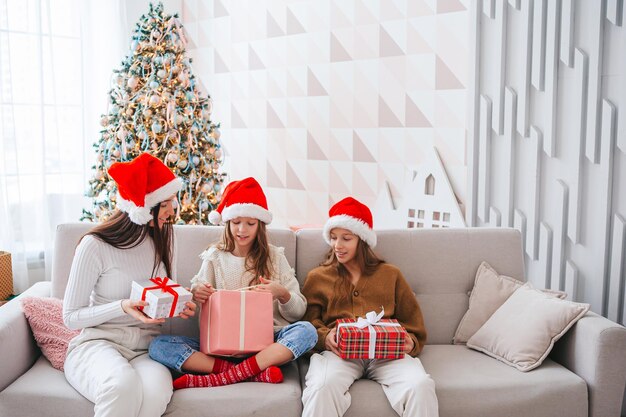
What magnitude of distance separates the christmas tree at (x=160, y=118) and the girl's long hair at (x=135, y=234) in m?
1.24

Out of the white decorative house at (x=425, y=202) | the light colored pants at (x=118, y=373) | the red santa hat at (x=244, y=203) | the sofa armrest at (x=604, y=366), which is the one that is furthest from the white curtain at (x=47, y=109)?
the sofa armrest at (x=604, y=366)

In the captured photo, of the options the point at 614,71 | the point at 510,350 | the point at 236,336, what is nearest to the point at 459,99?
the point at 614,71

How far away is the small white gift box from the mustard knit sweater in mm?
594

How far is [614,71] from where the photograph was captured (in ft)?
9.41

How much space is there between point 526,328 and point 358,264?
2.29ft

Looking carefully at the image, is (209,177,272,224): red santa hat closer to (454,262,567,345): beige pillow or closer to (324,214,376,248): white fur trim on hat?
(324,214,376,248): white fur trim on hat

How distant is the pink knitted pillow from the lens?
2.38m

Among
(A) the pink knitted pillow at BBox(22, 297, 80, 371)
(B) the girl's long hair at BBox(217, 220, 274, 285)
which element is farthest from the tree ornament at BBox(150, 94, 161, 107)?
(A) the pink knitted pillow at BBox(22, 297, 80, 371)

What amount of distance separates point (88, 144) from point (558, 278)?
3323 millimetres

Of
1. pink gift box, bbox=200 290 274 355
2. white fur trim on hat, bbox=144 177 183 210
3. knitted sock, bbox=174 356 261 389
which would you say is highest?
white fur trim on hat, bbox=144 177 183 210

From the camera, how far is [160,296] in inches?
84.3

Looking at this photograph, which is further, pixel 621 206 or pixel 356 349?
pixel 621 206

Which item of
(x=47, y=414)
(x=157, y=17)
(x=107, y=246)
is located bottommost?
(x=47, y=414)

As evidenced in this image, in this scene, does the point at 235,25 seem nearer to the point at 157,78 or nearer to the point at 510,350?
the point at 157,78
